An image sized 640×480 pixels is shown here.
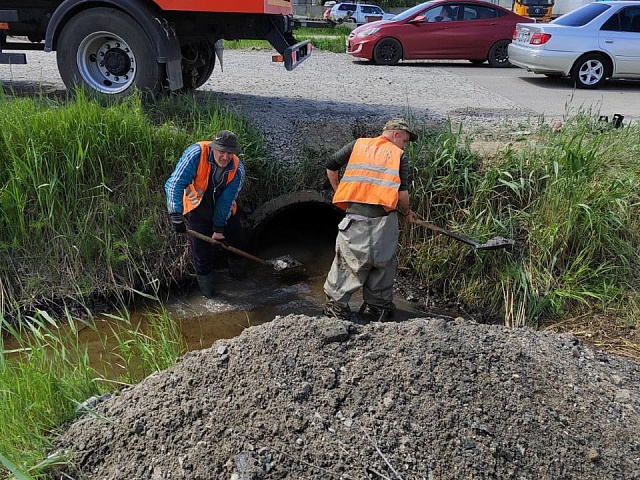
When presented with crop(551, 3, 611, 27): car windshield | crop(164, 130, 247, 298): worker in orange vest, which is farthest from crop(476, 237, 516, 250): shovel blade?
crop(551, 3, 611, 27): car windshield

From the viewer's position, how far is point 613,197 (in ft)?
14.9

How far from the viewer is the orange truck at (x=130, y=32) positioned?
5477 millimetres

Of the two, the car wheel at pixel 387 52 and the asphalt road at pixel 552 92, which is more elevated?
the car wheel at pixel 387 52

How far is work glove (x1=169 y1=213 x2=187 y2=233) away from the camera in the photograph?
4684mm

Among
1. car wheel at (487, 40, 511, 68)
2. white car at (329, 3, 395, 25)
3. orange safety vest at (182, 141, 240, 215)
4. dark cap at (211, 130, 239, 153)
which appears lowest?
orange safety vest at (182, 141, 240, 215)

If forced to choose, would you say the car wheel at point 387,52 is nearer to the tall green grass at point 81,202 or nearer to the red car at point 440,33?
the red car at point 440,33

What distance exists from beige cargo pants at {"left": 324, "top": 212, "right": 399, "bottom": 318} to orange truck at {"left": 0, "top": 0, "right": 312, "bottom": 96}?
8.69ft

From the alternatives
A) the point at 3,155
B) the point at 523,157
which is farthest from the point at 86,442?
the point at 523,157

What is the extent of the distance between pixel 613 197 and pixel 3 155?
5.13 meters

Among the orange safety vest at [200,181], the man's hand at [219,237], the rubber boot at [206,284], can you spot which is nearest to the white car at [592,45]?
the orange safety vest at [200,181]

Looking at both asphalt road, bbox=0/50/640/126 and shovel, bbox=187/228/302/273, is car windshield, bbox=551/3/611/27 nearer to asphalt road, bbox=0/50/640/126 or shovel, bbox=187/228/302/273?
asphalt road, bbox=0/50/640/126

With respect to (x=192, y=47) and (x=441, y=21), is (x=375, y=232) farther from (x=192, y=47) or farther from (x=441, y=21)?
(x=441, y=21)

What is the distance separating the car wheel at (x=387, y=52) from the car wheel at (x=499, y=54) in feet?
7.15

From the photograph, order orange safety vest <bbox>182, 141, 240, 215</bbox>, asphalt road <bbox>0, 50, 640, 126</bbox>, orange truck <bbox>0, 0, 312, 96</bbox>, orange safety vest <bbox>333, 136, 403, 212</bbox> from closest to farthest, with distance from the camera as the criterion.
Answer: orange safety vest <bbox>333, 136, 403, 212</bbox>
orange safety vest <bbox>182, 141, 240, 215</bbox>
orange truck <bbox>0, 0, 312, 96</bbox>
asphalt road <bbox>0, 50, 640, 126</bbox>
